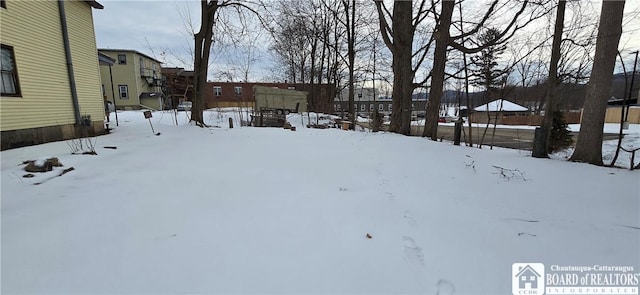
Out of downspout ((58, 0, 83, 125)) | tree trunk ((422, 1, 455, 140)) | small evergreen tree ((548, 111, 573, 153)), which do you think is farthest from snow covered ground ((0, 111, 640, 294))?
small evergreen tree ((548, 111, 573, 153))

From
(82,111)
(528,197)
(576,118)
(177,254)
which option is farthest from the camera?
(576,118)

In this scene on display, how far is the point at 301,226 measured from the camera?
2.44 m

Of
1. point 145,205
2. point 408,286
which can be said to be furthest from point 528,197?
point 145,205

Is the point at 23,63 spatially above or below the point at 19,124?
above

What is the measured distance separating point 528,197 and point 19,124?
10106mm

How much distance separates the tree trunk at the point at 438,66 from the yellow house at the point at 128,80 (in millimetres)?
29369

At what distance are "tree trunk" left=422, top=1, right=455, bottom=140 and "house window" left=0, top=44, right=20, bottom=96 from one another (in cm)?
1053

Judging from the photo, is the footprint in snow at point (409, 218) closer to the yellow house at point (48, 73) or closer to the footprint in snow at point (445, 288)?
the footprint in snow at point (445, 288)

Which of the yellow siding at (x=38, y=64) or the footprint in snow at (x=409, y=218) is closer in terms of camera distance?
the footprint in snow at (x=409, y=218)

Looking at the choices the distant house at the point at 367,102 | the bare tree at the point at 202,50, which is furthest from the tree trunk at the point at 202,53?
the distant house at the point at 367,102

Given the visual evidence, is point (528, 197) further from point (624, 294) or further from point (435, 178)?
point (624, 294)

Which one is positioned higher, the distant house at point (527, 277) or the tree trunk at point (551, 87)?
the tree trunk at point (551, 87)

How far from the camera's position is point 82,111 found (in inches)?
342

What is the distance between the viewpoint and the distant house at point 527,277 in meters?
1.81
